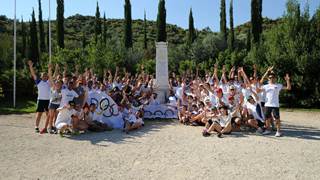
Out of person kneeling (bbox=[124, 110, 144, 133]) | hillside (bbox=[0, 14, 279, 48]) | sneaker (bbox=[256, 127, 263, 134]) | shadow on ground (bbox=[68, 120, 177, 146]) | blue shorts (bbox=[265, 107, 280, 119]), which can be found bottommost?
shadow on ground (bbox=[68, 120, 177, 146])

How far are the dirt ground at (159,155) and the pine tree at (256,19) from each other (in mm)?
21346

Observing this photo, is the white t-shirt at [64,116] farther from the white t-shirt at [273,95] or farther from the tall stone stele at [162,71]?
the tall stone stele at [162,71]

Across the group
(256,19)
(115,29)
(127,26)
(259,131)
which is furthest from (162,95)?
(115,29)

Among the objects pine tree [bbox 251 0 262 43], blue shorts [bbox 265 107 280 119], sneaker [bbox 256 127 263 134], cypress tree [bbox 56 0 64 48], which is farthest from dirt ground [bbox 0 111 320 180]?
cypress tree [bbox 56 0 64 48]

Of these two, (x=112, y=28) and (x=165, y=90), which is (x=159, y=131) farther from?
(x=112, y=28)

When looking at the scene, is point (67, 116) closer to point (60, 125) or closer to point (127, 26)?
point (60, 125)

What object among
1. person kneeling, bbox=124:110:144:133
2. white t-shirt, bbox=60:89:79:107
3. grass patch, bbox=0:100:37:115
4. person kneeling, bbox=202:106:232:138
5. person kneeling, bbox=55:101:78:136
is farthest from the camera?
grass patch, bbox=0:100:37:115

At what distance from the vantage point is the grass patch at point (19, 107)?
2006cm

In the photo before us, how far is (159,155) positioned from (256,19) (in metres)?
26.6

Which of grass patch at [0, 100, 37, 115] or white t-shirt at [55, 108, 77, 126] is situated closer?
white t-shirt at [55, 108, 77, 126]

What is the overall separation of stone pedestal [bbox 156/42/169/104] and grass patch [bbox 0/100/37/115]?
696cm

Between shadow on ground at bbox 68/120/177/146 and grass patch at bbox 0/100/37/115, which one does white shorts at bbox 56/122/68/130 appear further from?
grass patch at bbox 0/100/37/115

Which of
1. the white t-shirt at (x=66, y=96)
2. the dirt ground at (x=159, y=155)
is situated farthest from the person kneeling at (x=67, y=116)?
the dirt ground at (x=159, y=155)

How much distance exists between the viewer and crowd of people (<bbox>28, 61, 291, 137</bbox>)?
11891 mm
